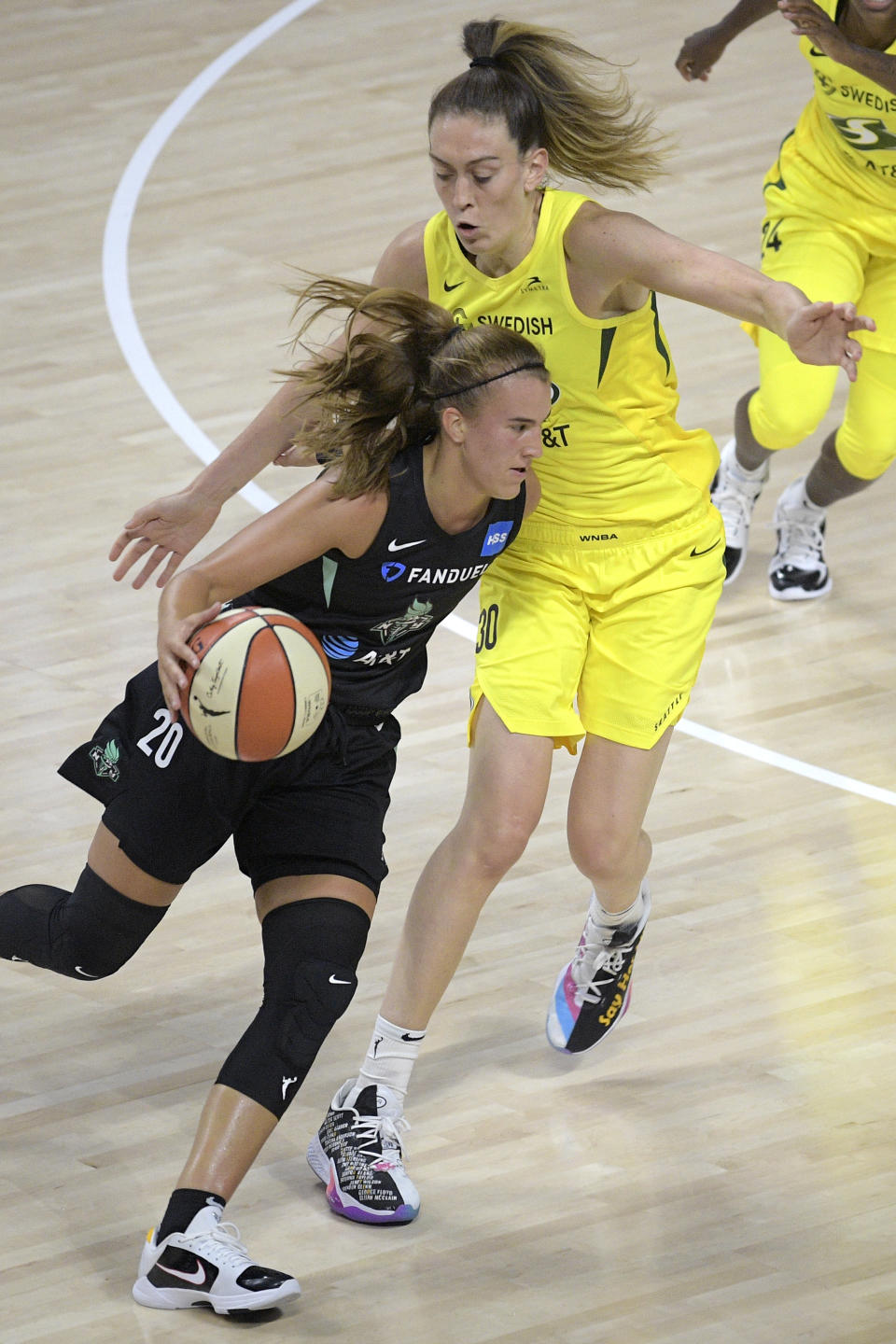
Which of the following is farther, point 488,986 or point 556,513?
point 488,986

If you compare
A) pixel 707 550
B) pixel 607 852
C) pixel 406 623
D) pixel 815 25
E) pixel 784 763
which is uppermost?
pixel 815 25

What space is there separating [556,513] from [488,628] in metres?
0.27

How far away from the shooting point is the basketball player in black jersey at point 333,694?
3521mm

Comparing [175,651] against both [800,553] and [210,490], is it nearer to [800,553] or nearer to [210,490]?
[210,490]

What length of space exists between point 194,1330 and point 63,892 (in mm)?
996

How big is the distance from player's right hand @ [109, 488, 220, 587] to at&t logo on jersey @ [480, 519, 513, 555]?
540 millimetres

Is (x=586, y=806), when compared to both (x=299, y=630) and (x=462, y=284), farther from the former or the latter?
(x=462, y=284)

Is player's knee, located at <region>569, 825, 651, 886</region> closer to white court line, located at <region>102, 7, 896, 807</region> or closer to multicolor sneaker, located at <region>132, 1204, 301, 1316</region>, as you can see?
multicolor sneaker, located at <region>132, 1204, 301, 1316</region>

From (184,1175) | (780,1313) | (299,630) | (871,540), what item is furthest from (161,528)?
(871,540)

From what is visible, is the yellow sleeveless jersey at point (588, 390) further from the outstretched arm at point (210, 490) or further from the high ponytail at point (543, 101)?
the outstretched arm at point (210, 490)

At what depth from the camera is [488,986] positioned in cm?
455

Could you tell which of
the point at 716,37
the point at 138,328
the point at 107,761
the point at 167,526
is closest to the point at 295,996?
the point at 107,761

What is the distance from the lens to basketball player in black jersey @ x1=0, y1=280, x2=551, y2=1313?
3.52 m

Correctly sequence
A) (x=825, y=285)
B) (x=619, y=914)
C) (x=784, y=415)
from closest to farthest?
(x=619, y=914) < (x=825, y=285) < (x=784, y=415)
